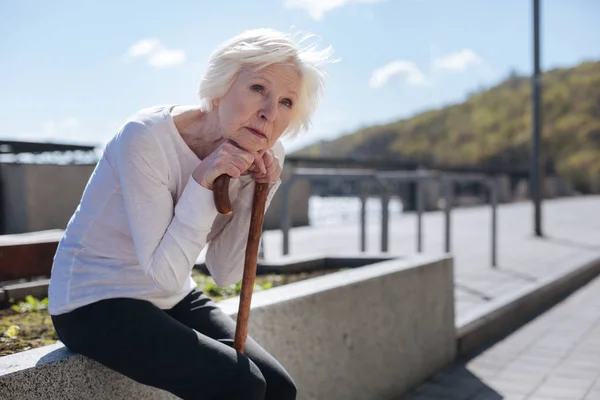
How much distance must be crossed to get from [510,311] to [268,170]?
14.1 feet

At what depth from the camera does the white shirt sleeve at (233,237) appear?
7.25ft

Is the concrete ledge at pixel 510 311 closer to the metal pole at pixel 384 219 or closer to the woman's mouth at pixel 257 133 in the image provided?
the metal pole at pixel 384 219

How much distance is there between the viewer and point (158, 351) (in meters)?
1.86

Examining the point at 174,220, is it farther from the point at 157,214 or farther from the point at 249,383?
the point at 249,383

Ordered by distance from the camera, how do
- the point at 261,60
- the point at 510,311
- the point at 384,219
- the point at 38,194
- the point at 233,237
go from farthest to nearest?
the point at 38,194, the point at 384,219, the point at 510,311, the point at 233,237, the point at 261,60

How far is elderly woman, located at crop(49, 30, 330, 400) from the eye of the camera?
1.87 m

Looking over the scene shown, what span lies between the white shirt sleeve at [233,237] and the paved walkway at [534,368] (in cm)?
205

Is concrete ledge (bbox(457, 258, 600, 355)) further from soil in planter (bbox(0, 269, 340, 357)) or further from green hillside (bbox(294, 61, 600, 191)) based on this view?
green hillside (bbox(294, 61, 600, 191))

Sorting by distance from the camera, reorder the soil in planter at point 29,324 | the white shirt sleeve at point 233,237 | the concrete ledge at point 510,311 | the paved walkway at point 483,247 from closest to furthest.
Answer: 1. the white shirt sleeve at point 233,237
2. the soil in planter at point 29,324
3. the concrete ledge at point 510,311
4. the paved walkway at point 483,247

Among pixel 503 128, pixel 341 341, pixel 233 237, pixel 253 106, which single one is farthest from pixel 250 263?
pixel 503 128

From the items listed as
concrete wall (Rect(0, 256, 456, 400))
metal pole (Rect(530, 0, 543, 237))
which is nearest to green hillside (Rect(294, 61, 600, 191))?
metal pole (Rect(530, 0, 543, 237))

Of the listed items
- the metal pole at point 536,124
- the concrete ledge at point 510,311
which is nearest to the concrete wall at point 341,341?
the concrete ledge at point 510,311

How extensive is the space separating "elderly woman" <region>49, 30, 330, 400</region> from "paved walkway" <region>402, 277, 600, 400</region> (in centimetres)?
235

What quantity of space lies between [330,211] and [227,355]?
13.2 meters
